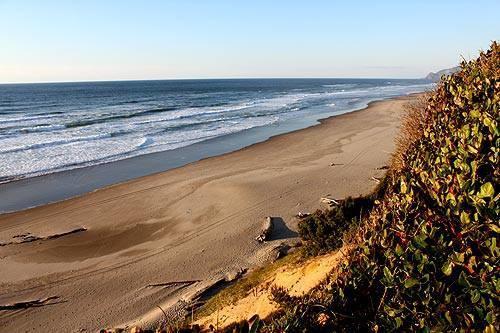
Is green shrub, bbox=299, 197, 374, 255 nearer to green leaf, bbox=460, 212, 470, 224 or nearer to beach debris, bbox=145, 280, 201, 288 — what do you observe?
beach debris, bbox=145, 280, 201, 288

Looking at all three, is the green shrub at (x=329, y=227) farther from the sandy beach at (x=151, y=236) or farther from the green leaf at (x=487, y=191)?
the green leaf at (x=487, y=191)

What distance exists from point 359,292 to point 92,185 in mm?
15248

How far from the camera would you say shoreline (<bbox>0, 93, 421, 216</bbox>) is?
15.6 metres

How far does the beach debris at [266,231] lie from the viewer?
10.4m

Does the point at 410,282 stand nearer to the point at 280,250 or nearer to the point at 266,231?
the point at 280,250

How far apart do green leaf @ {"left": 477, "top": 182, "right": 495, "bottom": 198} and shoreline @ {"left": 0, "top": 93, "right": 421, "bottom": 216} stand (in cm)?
1445

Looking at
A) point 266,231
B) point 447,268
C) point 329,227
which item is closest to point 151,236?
point 266,231

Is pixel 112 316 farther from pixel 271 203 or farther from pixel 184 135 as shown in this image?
pixel 184 135

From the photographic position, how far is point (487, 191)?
3252 mm

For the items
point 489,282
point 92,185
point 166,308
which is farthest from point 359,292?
point 92,185

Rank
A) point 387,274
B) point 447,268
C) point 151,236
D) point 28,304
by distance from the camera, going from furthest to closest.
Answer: point 151,236 → point 28,304 → point 387,274 → point 447,268

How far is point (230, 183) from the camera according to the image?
16.1 meters

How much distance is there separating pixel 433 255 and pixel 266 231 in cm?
727

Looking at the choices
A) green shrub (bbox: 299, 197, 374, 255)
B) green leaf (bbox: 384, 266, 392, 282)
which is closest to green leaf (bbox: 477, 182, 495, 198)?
green leaf (bbox: 384, 266, 392, 282)
